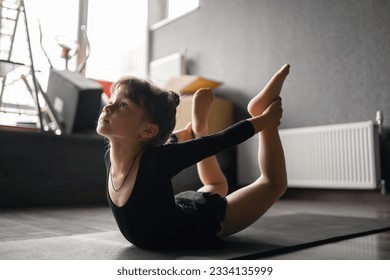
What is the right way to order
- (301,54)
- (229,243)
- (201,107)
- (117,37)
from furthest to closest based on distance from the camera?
(117,37) → (301,54) → (201,107) → (229,243)

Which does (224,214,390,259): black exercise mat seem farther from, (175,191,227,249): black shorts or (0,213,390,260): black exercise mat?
(175,191,227,249): black shorts

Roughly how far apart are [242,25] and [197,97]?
2.25 metres

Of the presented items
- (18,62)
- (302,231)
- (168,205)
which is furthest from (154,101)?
(18,62)

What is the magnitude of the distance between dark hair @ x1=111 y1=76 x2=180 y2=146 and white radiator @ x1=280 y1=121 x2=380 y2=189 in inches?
66.5

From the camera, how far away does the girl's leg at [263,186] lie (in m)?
0.96

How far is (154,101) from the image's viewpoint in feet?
2.90

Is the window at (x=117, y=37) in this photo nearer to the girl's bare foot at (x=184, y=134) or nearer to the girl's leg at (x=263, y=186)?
the girl's bare foot at (x=184, y=134)

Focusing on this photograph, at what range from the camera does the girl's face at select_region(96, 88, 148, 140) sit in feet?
2.77

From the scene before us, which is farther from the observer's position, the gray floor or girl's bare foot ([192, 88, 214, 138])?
girl's bare foot ([192, 88, 214, 138])

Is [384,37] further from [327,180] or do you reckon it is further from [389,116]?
[327,180]

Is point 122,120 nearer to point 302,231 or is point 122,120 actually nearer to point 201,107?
point 201,107

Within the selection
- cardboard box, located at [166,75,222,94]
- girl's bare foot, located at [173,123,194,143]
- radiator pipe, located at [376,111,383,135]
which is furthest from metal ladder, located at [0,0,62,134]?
radiator pipe, located at [376,111,383,135]

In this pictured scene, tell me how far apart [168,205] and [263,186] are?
11.3 inches

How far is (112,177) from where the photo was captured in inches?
36.7
